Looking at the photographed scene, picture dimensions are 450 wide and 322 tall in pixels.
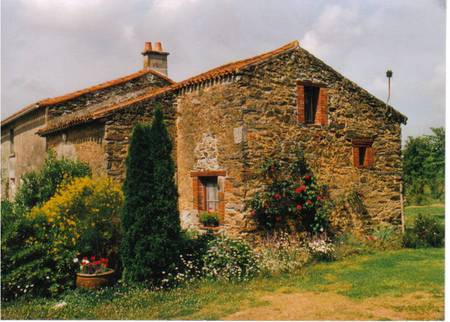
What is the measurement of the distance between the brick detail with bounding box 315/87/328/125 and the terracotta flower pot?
7308 mm

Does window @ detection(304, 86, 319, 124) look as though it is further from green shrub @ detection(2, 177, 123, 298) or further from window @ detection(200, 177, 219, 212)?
green shrub @ detection(2, 177, 123, 298)

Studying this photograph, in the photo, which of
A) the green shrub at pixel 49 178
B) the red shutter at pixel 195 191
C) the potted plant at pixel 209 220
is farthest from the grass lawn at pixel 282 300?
the green shrub at pixel 49 178

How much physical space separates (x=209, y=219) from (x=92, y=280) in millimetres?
3731

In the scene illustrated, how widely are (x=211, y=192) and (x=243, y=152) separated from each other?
5.81 ft

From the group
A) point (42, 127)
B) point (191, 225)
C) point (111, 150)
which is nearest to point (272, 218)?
point (191, 225)

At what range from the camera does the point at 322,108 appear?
1319 cm

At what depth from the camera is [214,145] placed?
1226 centimetres

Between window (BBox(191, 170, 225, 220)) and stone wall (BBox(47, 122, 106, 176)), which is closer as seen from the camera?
window (BBox(191, 170, 225, 220))

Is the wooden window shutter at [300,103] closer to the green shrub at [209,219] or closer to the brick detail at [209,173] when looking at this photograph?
the brick detail at [209,173]

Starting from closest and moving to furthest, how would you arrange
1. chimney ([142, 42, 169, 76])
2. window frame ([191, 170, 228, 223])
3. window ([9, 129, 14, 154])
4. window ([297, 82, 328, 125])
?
window frame ([191, 170, 228, 223])
window ([297, 82, 328, 125])
chimney ([142, 42, 169, 76])
window ([9, 129, 14, 154])

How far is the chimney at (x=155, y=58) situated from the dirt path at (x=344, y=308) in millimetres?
12590

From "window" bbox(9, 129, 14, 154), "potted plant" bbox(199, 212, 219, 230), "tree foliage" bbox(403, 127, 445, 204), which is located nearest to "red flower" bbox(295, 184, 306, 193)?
"potted plant" bbox(199, 212, 219, 230)

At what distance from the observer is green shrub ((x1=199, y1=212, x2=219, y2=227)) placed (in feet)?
39.3

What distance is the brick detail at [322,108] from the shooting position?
1316cm
